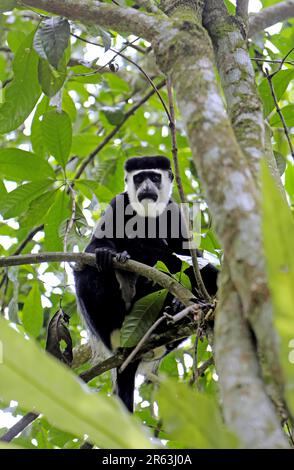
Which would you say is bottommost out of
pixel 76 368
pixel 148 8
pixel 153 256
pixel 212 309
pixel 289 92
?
pixel 76 368

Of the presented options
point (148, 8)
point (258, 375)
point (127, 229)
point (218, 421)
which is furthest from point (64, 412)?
point (127, 229)

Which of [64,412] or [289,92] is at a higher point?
[289,92]

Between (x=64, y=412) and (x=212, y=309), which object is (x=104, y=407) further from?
(x=212, y=309)

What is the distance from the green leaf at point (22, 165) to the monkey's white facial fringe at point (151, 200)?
1.18 meters

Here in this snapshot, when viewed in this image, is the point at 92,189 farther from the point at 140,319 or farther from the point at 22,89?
the point at 140,319

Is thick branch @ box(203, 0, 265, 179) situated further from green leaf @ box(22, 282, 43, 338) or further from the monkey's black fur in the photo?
the monkey's black fur

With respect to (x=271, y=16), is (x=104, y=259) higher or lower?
lower

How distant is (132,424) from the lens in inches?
32.2

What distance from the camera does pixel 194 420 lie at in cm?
84

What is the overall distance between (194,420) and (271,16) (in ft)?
6.25

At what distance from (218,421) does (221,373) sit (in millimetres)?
165

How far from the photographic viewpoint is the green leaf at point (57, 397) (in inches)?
30.1

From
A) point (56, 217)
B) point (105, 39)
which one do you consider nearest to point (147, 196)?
point (56, 217)

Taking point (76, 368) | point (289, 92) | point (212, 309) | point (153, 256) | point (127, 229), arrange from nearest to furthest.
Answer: point (212, 309)
point (76, 368)
point (153, 256)
point (127, 229)
point (289, 92)
